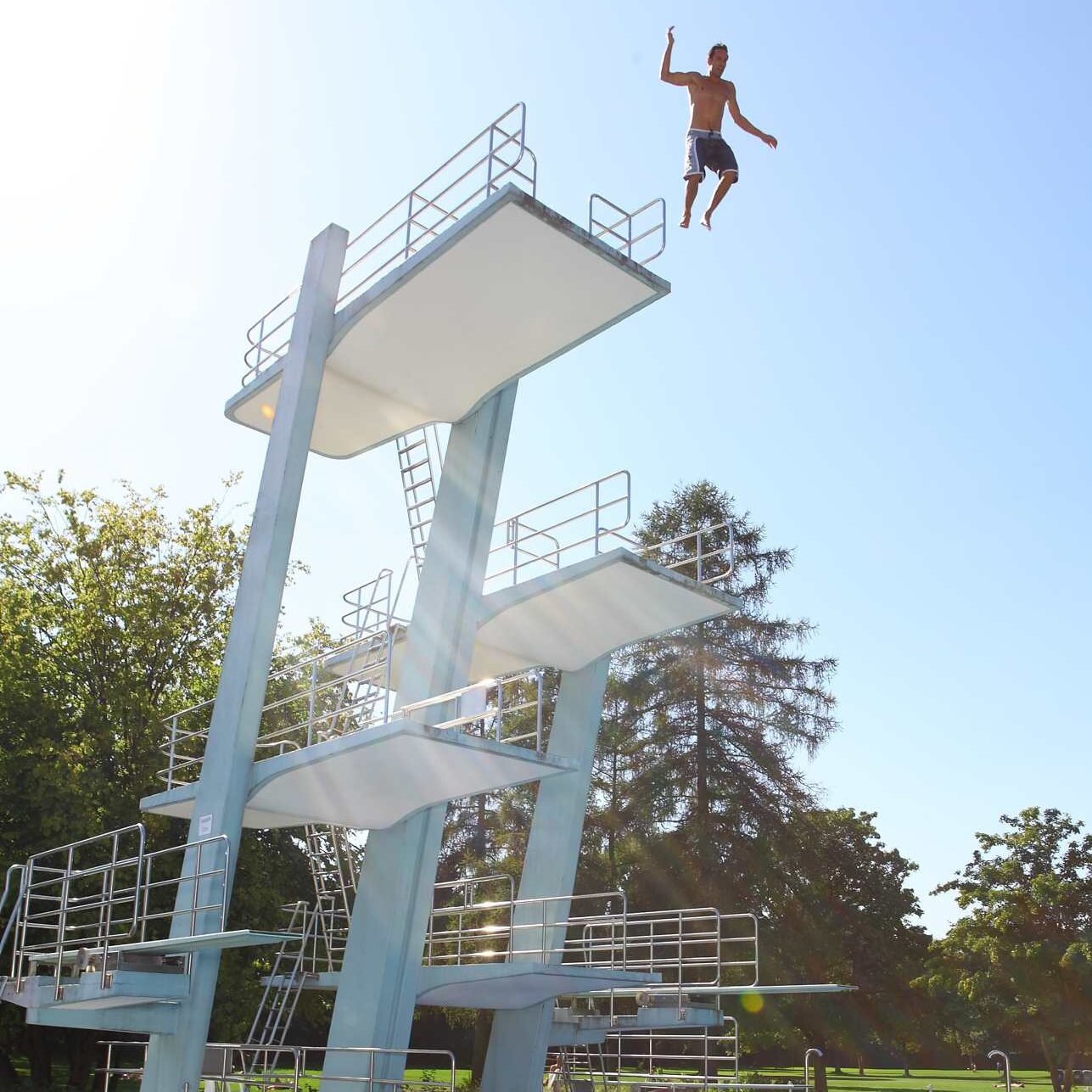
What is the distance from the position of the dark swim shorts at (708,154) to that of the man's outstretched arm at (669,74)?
0.40 m

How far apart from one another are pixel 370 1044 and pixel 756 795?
2227cm

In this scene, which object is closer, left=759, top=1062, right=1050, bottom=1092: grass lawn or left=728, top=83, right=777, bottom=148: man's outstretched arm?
left=728, top=83, right=777, bottom=148: man's outstretched arm

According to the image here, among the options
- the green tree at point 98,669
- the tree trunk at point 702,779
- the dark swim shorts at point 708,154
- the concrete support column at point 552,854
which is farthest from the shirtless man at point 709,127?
Result: the tree trunk at point 702,779

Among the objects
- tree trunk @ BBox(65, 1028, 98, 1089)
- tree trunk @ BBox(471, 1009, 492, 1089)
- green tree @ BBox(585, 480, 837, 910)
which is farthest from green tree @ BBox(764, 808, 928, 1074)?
tree trunk @ BBox(65, 1028, 98, 1089)

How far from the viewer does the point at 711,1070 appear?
3759cm

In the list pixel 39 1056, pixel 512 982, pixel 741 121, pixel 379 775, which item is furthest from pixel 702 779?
pixel 741 121

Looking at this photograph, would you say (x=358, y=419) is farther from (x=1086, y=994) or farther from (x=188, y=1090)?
(x=1086, y=994)

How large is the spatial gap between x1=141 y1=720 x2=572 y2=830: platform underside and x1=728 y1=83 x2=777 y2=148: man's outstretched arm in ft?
19.1

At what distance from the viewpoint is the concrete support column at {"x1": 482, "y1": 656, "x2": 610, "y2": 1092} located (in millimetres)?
15086

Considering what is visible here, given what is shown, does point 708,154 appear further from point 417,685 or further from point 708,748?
point 708,748

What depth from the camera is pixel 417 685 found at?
44.2 ft

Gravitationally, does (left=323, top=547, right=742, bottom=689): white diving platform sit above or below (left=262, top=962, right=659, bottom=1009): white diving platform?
above

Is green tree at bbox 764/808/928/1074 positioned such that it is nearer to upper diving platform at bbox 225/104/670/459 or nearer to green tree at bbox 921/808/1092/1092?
green tree at bbox 921/808/1092/1092

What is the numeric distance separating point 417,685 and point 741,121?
6.97 m
